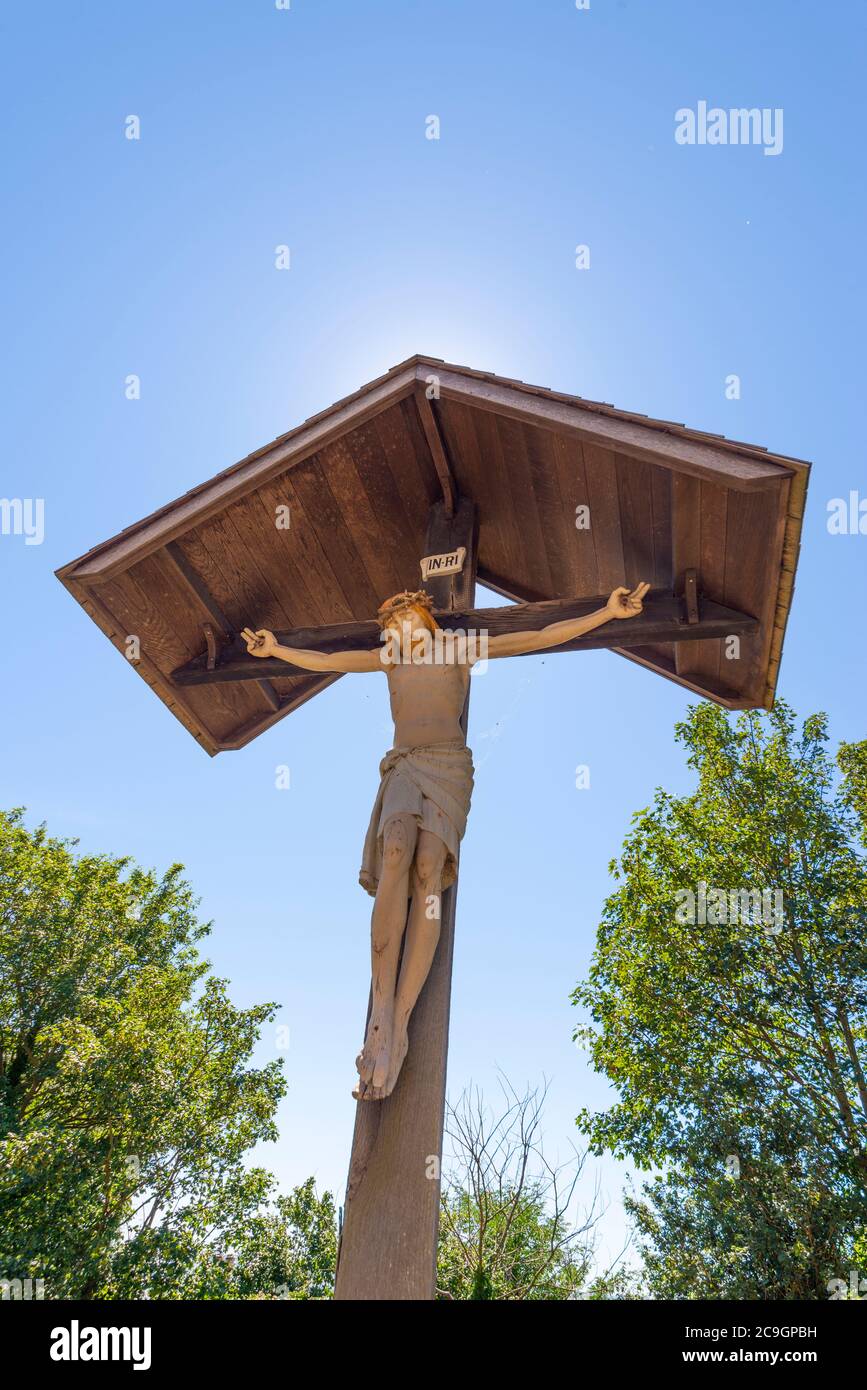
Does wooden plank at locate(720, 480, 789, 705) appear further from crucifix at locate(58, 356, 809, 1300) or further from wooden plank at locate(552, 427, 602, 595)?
wooden plank at locate(552, 427, 602, 595)

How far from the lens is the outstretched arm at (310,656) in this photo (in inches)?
160

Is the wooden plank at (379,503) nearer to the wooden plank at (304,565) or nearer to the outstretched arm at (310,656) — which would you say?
the wooden plank at (304,565)

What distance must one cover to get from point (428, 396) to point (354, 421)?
1.45 ft

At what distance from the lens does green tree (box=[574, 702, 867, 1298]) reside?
1021cm

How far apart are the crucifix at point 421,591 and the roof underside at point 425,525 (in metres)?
0.01

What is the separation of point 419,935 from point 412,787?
0.57m

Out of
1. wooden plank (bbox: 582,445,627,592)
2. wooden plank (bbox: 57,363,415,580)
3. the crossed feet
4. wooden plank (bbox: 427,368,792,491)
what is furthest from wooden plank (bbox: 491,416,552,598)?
the crossed feet

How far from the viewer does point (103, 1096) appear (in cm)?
1355

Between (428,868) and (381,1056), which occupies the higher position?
(428,868)

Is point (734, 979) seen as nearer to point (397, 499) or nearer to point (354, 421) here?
point (397, 499)

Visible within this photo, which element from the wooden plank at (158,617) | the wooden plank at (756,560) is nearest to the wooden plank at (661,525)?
the wooden plank at (756,560)

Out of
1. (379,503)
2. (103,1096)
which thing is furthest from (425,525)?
(103,1096)

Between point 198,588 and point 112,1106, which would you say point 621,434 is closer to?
point 198,588

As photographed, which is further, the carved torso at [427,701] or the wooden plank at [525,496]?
the wooden plank at [525,496]
